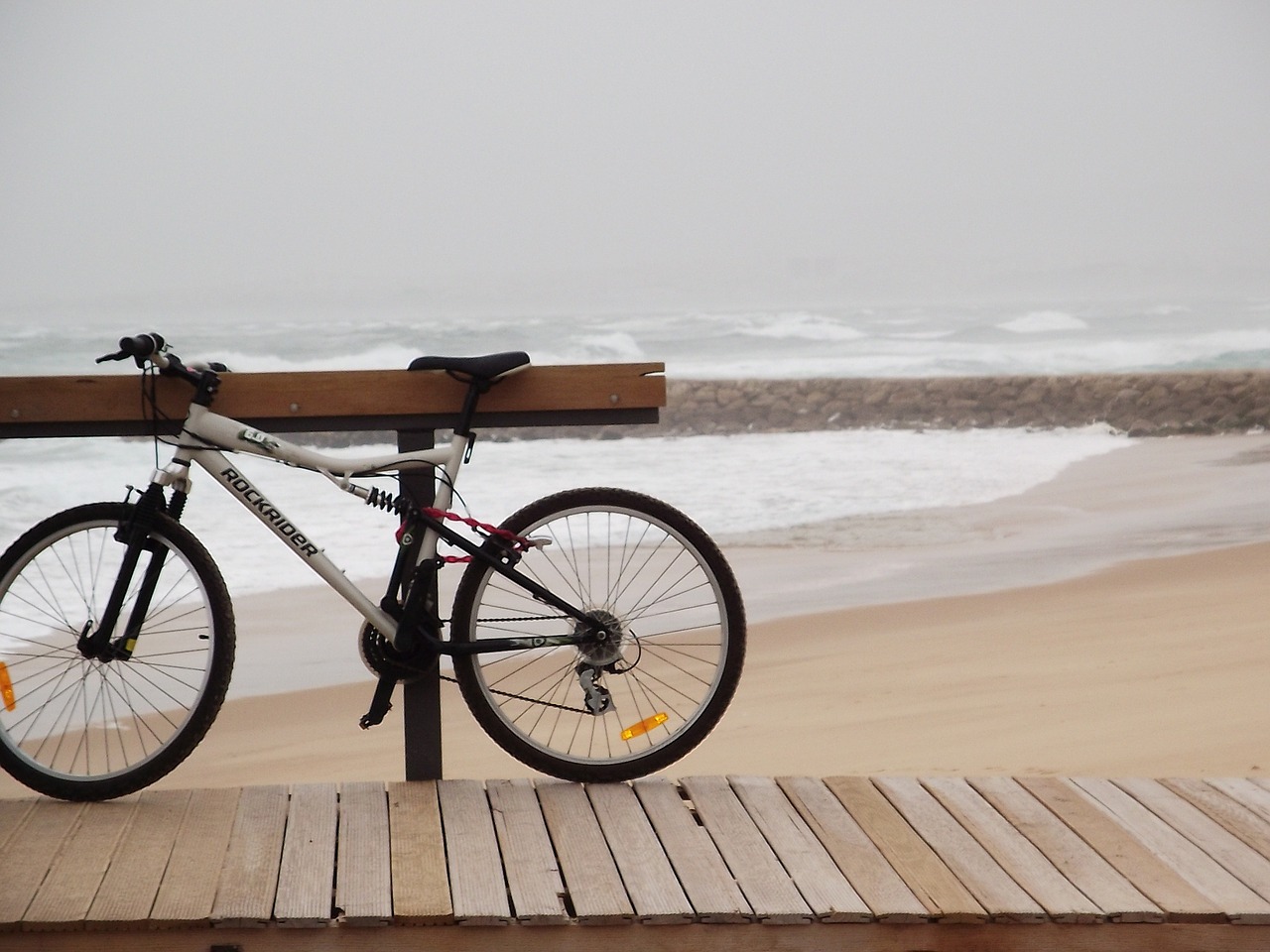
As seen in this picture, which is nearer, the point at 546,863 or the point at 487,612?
the point at 546,863

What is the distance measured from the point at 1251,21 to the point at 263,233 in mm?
15723

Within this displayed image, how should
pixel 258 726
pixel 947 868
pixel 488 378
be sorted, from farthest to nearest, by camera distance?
pixel 258 726, pixel 488 378, pixel 947 868

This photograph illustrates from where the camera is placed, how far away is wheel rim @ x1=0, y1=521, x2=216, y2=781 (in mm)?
3039

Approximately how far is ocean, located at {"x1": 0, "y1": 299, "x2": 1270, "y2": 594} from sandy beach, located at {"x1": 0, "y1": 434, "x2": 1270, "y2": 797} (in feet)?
3.86

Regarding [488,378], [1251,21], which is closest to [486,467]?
[488,378]

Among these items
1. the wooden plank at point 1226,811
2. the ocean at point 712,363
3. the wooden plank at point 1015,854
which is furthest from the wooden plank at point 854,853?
the ocean at point 712,363

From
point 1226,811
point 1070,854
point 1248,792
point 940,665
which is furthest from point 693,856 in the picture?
point 940,665

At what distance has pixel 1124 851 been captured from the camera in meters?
2.13

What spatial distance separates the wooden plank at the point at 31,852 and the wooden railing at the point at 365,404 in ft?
2.00

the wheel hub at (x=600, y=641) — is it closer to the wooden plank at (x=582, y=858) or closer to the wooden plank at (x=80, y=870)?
the wooden plank at (x=582, y=858)

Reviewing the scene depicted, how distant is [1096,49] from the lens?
65.0 ft

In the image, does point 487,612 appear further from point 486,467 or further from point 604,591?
point 486,467

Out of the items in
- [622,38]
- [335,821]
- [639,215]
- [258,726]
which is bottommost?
[258,726]

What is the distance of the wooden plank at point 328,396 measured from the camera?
2.40m
